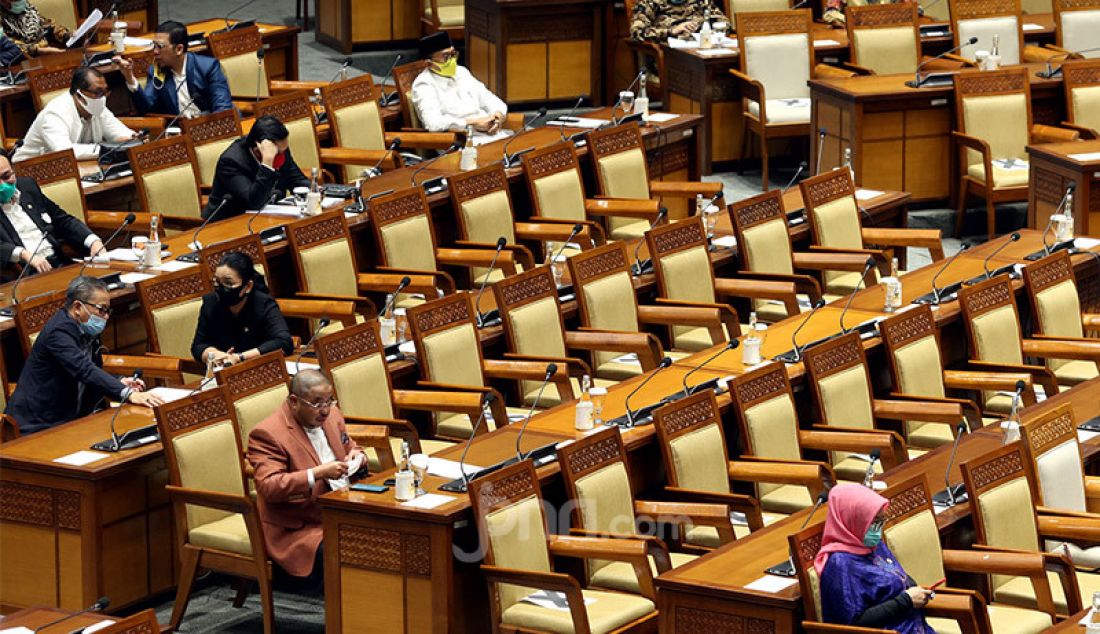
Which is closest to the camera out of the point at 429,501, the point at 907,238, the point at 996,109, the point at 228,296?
the point at 429,501

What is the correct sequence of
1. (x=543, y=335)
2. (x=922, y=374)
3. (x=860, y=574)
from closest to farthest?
(x=860, y=574) < (x=922, y=374) < (x=543, y=335)

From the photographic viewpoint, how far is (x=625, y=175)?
355 inches

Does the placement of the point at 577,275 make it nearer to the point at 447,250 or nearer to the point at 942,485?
the point at 447,250

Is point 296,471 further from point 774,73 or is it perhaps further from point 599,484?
point 774,73

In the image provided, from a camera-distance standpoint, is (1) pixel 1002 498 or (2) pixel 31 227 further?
(2) pixel 31 227

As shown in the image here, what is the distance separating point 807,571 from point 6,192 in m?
3.73

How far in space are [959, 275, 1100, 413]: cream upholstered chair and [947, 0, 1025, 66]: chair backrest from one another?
3.62 metres

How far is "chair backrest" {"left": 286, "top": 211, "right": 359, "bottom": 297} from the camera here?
771cm

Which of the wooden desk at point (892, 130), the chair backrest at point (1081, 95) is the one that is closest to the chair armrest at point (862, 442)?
the wooden desk at point (892, 130)

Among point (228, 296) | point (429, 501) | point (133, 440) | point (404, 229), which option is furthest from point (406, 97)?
point (429, 501)

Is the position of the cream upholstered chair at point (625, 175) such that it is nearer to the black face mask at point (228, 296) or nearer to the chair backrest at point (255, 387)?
the black face mask at point (228, 296)

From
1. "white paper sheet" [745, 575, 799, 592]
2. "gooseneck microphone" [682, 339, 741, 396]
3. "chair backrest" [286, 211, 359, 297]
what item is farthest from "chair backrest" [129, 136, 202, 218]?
"white paper sheet" [745, 575, 799, 592]

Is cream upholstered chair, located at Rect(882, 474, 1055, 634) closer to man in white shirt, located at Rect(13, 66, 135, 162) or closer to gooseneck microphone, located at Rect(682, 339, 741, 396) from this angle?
gooseneck microphone, located at Rect(682, 339, 741, 396)

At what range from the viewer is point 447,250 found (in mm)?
8211
